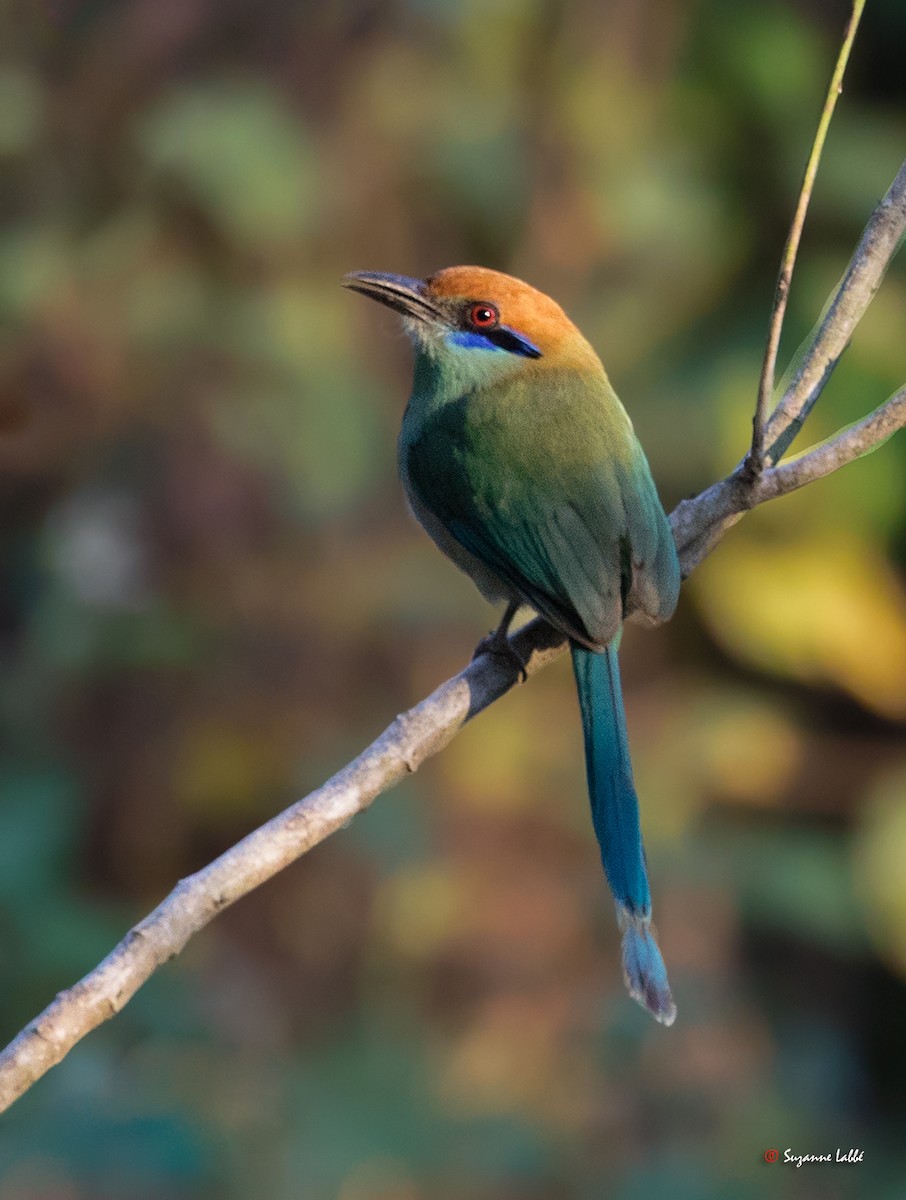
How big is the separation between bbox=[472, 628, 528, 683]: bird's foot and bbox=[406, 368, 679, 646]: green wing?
8 centimetres

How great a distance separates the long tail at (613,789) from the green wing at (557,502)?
8cm

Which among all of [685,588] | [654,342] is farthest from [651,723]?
[654,342]

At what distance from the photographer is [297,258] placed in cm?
488

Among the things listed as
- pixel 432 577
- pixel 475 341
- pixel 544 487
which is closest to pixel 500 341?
pixel 475 341

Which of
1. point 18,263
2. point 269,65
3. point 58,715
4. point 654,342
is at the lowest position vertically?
point 58,715

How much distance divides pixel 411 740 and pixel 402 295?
1.09 m

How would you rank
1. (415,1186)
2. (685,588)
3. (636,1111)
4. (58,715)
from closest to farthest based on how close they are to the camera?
(415,1186) → (636,1111) → (58,715) → (685,588)

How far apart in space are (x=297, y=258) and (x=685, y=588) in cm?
158

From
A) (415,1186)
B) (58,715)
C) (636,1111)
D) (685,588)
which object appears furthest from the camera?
(685,588)

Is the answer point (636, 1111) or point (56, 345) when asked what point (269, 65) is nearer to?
point (56, 345)

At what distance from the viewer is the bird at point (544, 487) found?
8.29 ft

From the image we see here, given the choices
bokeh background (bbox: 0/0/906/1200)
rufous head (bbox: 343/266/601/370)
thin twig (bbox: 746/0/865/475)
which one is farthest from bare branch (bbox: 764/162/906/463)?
bokeh background (bbox: 0/0/906/1200)

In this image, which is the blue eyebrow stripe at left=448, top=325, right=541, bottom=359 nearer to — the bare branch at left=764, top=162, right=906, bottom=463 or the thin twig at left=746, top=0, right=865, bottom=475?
the bare branch at left=764, top=162, right=906, bottom=463

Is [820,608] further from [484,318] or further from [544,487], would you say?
[544,487]
